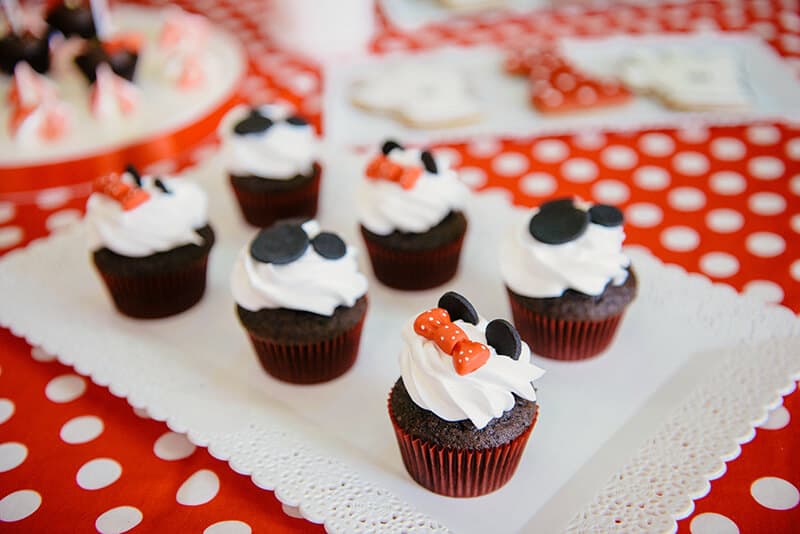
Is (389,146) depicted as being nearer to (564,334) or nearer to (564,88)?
(564,334)

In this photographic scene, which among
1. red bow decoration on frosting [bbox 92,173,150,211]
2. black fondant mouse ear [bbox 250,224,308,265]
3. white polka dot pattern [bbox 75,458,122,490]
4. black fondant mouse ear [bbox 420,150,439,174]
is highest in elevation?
black fondant mouse ear [bbox 420,150,439,174]

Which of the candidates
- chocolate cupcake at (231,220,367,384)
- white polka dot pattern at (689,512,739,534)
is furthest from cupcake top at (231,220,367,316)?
white polka dot pattern at (689,512,739,534)

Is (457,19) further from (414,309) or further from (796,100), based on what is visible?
(414,309)

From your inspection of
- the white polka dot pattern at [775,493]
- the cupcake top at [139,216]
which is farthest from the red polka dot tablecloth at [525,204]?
the cupcake top at [139,216]

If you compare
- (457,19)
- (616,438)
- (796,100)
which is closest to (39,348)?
(616,438)

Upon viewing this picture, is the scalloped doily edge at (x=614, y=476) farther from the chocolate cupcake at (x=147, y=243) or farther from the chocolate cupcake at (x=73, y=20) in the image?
the chocolate cupcake at (x=73, y=20)

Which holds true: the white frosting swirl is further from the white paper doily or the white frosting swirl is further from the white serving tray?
the white paper doily

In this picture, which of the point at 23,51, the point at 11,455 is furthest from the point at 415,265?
the point at 23,51
